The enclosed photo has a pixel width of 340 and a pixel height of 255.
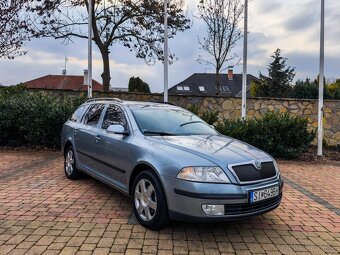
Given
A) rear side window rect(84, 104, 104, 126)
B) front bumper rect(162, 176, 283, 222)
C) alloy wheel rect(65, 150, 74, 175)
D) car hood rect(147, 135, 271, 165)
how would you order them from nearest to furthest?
front bumper rect(162, 176, 283, 222) < car hood rect(147, 135, 271, 165) < rear side window rect(84, 104, 104, 126) < alloy wheel rect(65, 150, 74, 175)

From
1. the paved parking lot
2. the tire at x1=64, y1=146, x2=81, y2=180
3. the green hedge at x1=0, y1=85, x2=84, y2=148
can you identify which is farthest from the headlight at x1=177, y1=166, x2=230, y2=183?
the green hedge at x1=0, y1=85, x2=84, y2=148

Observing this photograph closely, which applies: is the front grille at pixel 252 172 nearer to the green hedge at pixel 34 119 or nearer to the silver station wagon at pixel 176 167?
the silver station wagon at pixel 176 167

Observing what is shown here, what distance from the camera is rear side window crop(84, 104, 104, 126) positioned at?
5.99 meters

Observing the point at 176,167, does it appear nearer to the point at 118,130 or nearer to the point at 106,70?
the point at 118,130

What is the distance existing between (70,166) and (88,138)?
1186 millimetres

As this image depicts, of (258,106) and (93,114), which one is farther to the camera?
(258,106)

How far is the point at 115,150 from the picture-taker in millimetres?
4922

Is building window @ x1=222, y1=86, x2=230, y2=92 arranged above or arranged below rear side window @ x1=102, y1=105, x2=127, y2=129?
above

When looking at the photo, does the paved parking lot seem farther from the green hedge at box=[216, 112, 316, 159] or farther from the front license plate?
the green hedge at box=[216, 112, 316, 159]

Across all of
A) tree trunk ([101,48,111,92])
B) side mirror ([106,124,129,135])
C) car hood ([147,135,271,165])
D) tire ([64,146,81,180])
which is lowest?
tire ([64,146,81,180])

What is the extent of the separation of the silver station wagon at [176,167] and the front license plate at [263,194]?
1 cm

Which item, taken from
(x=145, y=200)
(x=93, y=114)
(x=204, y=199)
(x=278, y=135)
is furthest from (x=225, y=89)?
(x=204, y=199)

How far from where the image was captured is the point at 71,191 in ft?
19.4

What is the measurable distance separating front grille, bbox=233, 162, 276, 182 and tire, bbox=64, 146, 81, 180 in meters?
3.65
